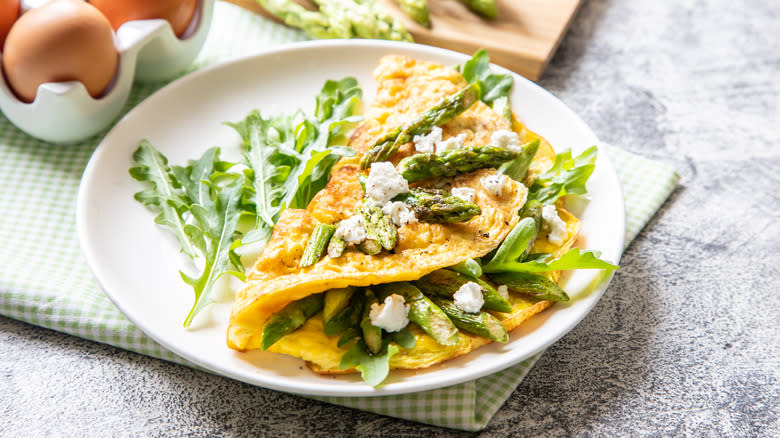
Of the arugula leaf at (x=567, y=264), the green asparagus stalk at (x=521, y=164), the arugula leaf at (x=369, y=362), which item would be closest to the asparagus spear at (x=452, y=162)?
the green asparagus stalk at (x=521, y=164)

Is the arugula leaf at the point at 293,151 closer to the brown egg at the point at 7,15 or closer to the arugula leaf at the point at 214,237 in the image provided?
the arugula leaf at the point at 214,237

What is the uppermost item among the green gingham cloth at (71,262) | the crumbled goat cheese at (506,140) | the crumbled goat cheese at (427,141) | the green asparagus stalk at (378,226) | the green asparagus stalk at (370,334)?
the crumbled goat cheese at (506,140)

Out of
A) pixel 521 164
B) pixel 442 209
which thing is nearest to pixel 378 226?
pixel 442 209

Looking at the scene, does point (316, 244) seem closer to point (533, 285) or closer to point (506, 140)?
point (533, 285)

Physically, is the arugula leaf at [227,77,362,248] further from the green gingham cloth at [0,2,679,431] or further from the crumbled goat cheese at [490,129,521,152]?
the green gingham cloth at [0,2,679,431]

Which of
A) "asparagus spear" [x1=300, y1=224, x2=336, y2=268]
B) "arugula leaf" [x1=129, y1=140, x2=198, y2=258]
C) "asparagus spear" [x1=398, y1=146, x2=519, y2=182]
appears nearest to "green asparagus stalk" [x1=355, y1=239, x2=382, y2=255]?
"asparagus spear" [x1=300, y1=224, x2=336, y2=268]

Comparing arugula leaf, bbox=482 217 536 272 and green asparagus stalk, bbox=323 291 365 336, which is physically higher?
arugula leaf, bbox=482 217 536 272
